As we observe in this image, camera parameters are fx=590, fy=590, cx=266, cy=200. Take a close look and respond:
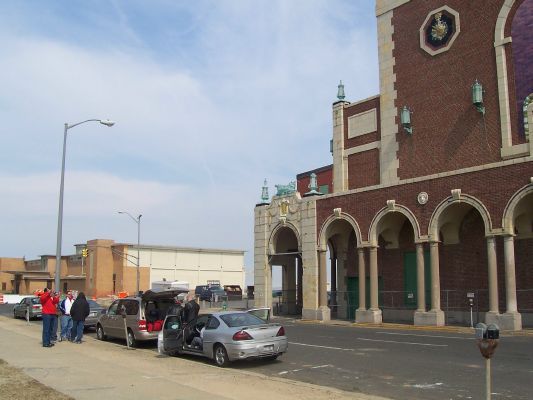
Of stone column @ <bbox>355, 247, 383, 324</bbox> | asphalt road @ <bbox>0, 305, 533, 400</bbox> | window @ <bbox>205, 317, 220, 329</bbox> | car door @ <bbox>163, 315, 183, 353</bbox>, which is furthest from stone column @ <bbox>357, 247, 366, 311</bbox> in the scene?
window @ <bbox>205, 317, 220, 329</bbox>

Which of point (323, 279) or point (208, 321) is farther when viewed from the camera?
point (323, 279)

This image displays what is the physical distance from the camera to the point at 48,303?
18141 millimetres

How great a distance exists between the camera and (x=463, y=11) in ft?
96.2

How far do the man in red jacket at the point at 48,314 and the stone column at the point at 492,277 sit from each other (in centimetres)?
1686

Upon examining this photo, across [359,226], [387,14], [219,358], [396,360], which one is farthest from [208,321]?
[387,14]

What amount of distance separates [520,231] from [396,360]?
14.3m

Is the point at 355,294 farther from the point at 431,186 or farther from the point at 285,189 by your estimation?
the point at 431,186

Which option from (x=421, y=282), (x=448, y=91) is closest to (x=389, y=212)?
(x=421, y=282)

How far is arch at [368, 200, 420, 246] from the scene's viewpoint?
27.8 meters

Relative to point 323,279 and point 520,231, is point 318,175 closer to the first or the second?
point 323,279

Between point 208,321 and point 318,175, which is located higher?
point 318,175

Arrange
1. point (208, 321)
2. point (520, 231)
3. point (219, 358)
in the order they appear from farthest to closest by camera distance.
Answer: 1. point (520, 231)
2. point (208, 321)
3. point (219, 358)

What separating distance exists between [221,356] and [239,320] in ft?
3.43

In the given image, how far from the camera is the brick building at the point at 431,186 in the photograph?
25.6 meters
